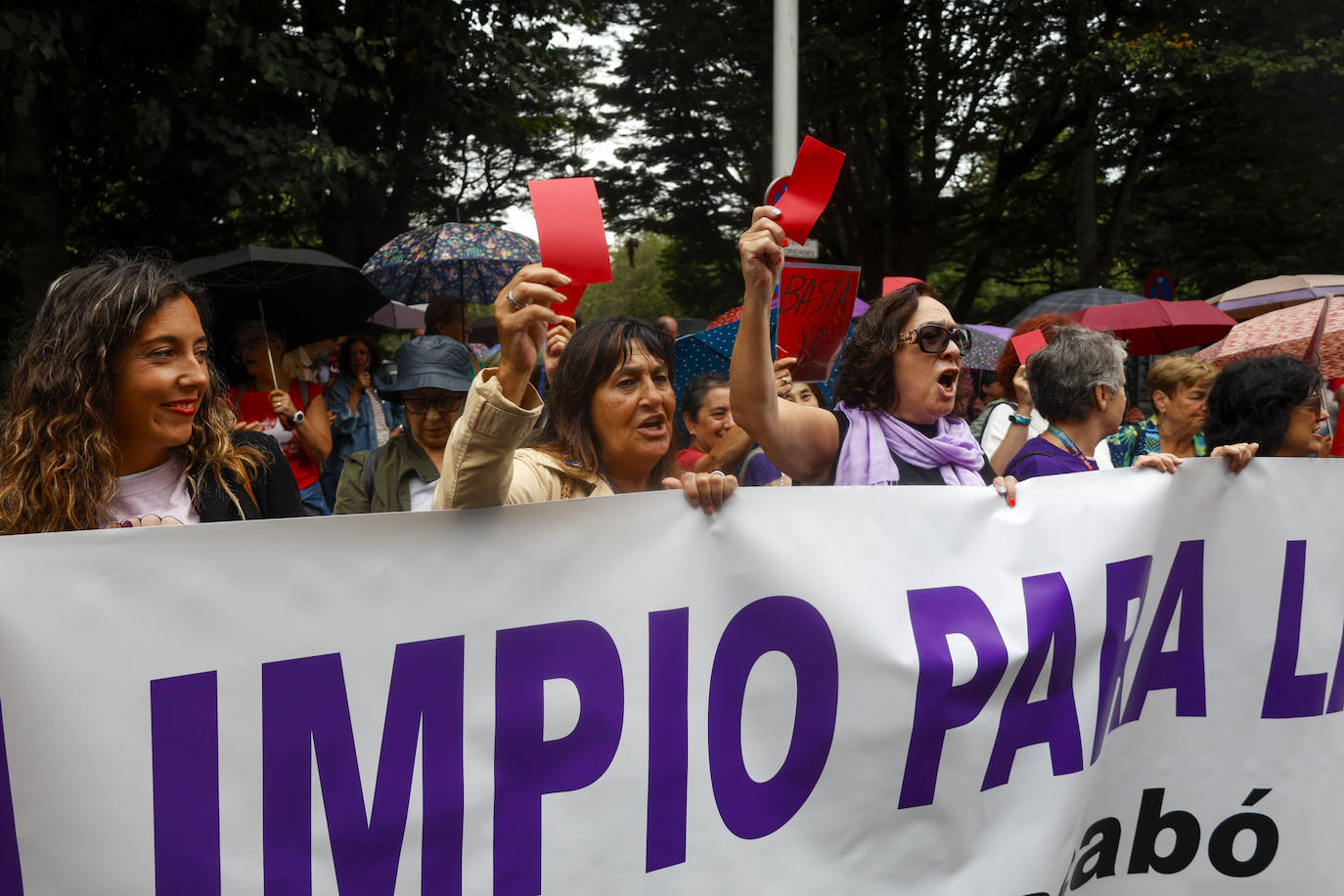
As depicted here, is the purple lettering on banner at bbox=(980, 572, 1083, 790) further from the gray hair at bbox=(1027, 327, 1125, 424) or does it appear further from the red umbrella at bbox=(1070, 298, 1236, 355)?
the red umbrella at bbox=(1070, 298, 1236, 355)

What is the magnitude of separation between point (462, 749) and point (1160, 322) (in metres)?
8.68

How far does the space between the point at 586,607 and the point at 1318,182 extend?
1675 cm

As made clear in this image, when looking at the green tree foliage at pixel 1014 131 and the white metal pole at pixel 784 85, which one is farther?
the green tree foliage at pixel 1014 131

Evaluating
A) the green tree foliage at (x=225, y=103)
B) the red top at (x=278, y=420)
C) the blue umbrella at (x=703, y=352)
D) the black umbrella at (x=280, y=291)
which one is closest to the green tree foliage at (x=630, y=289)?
the green tree foliage at (x=225, y=103)

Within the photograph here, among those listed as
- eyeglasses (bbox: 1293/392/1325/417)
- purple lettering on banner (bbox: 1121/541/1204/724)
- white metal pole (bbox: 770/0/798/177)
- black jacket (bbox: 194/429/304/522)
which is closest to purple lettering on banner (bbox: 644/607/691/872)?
black jacket (bbox: 194/429/304/522)

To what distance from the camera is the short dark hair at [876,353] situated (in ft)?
10.1

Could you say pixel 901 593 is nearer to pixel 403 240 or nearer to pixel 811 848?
pixel 811 848

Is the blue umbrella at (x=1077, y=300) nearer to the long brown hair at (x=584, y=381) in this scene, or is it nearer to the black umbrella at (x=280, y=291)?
the black umbrella at (x=280, y=291)

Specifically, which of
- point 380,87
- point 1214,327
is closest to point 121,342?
point 380,87

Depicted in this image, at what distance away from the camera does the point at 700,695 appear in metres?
2.32

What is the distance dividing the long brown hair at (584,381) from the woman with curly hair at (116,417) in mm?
705

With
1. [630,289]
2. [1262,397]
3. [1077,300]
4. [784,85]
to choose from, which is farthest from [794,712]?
[630,289]

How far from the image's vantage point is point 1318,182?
52.6ft

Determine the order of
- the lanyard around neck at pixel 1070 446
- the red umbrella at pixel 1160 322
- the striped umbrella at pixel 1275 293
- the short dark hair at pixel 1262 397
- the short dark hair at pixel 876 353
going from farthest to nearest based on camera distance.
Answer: the striped umbrella at pixel 1275 293 → the red umbrella at pixel 1160 322 → the short dark hair at pixel 1262 397 → the lanyard around neck at pixel 1070 446 → the short dark hair at pixel 876 353
